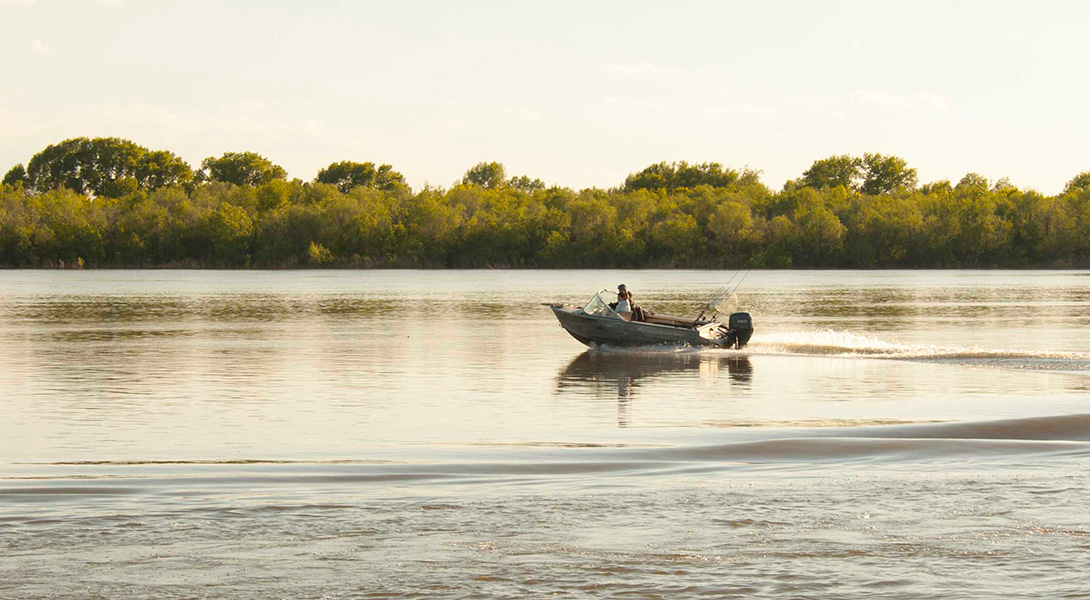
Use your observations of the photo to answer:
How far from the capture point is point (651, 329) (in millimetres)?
33656

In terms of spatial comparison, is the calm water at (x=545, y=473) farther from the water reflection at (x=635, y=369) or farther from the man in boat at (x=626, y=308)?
the man in boat at (x=626, y=308)

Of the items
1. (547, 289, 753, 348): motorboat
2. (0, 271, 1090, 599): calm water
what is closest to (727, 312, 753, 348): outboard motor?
(547, 289, 753, 348): motorboat

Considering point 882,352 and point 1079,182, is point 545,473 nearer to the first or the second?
point 882,352

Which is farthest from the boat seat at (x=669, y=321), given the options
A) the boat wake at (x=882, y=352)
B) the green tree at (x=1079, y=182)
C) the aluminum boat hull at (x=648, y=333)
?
the green tree at (x=1079, y=182)

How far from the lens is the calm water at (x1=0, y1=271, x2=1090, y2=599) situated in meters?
10.1

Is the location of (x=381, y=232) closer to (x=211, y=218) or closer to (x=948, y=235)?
(x=211, y=218)

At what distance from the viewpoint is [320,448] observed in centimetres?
1669

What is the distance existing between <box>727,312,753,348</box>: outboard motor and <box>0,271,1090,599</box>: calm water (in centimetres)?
51

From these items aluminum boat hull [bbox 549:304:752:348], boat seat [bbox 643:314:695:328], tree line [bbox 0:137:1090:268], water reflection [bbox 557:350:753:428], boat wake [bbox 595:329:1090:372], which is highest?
tree line [bbox 0:137:1090:268]

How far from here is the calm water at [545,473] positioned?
10094 mm

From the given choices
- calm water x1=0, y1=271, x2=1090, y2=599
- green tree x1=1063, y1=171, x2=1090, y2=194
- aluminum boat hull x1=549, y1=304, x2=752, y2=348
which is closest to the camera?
calm water x1=0, y1=271, x2=1090, y2=599

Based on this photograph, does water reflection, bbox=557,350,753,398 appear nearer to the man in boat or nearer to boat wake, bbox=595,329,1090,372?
boat wake, bbox=595,329,1090,372

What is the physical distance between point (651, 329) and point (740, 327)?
2156 millimetres

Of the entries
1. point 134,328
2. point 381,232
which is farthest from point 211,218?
point 134,328
